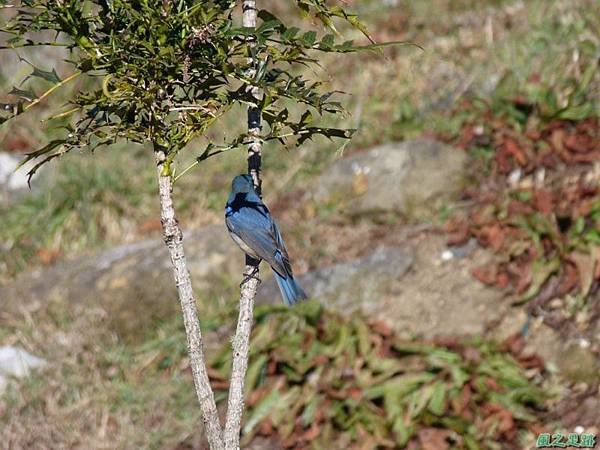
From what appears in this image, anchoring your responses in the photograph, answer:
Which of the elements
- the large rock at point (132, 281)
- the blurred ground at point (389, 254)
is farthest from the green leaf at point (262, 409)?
the large rock at point (132, 281)

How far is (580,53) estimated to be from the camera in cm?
804

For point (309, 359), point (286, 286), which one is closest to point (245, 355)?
point (286, 286)

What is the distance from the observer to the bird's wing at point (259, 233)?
4535 mm

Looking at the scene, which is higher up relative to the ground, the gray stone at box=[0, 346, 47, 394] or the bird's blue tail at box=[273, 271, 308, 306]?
the bird's blue tail at box=[273, 271, 308, 306]

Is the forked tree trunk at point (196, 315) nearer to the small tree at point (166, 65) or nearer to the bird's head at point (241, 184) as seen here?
the small tree at point (166, 65)

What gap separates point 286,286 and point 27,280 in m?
3.79

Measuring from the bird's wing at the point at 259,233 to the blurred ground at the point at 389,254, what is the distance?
1.35m

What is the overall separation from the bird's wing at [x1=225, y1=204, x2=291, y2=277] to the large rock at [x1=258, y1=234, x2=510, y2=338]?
5.83ft

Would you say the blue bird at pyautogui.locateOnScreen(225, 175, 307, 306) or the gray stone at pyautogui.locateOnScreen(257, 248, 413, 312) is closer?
the blue bird at pyautogui.locateOnScreen(225, 175, 307, 306)

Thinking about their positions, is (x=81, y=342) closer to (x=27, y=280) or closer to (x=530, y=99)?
(x=27, y=280)

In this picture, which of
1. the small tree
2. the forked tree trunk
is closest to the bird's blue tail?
the forked tree trunk

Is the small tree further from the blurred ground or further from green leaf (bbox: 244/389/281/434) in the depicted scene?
the blurred ground

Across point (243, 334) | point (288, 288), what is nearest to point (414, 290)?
point (288, 288)

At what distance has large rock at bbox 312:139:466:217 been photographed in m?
7.50
